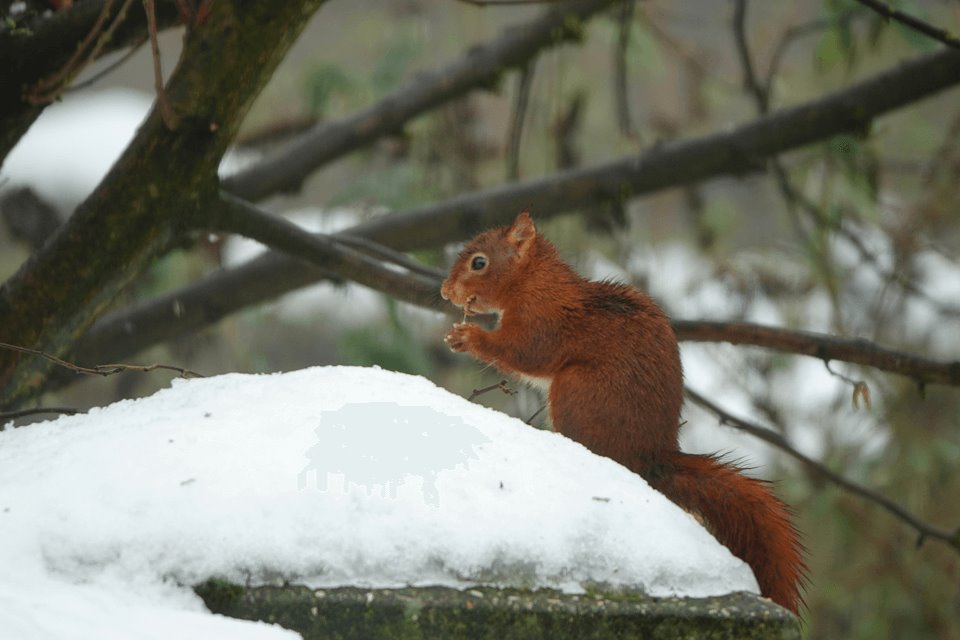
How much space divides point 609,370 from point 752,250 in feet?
13.4

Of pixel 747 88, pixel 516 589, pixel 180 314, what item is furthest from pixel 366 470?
pixel 747 88

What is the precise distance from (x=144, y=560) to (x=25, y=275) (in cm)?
98

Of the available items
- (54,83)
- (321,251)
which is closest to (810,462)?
(321,251)

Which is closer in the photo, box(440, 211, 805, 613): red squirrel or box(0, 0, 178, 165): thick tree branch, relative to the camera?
box(440, 211, 805, 613): red squirrel

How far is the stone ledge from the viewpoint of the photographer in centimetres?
116

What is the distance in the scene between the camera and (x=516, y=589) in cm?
123

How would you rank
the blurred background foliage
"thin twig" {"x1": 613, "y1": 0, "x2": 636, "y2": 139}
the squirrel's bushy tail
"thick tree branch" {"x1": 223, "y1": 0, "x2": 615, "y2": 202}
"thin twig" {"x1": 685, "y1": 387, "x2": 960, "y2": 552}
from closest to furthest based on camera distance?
the squirrel's bushy tail
"thin twig" {"x1": 685, "y1": 387, "x2": 960, "y2": 552}
"thin twig" {"x1": 613, "y1": 0, "x2": 636, "y2": 139}
"thick tree branch" {"x1": 223, "y1": 0, "x2": 615, "y2": 202}
the blurred background foliage

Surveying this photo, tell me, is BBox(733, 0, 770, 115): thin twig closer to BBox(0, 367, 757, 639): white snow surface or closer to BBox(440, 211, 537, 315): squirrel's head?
BBox(440, 211, 537, 315): squirrel's head

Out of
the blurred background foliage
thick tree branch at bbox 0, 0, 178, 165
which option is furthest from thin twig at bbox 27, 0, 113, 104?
the blurred background foliage

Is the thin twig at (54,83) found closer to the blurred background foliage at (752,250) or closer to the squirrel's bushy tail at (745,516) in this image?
the blurred background foliage at (752,250)

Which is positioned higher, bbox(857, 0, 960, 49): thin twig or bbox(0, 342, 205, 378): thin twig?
bbox(857, 0, 960, 49): thin twig

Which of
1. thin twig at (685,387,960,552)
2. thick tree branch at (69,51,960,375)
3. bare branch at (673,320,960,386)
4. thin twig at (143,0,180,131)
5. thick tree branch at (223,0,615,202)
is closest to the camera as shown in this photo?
thin twig at (143,0,180,131)

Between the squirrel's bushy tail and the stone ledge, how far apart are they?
1.10ft

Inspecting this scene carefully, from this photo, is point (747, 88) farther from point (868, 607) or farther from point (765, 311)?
point (868, 607)
